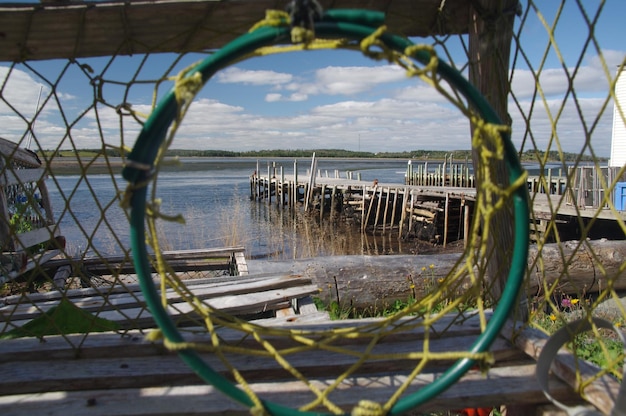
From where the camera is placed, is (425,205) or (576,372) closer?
(576,372)

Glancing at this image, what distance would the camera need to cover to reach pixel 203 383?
1.92 metres

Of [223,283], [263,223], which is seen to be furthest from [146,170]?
[263,223]

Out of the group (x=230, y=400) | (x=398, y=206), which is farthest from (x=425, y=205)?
(x=230, y=400)

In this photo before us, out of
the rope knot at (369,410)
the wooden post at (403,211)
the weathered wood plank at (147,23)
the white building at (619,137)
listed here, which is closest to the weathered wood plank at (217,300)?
the weathered wood plank at (147,23)

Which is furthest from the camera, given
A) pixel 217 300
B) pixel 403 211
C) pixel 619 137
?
pixel 403 211

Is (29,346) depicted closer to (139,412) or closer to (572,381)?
(139,412)

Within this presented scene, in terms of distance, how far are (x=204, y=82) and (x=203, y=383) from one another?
4.39ft

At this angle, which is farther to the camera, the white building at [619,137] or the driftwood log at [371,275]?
the white building at [619,137]

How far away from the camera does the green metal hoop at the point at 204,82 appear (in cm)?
119

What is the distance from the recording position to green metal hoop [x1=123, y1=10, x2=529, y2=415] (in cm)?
119

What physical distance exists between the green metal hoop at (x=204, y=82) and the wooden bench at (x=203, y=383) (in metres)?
0.43

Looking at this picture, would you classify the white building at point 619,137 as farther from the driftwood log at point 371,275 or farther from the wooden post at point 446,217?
the driftwood log at point 371,275

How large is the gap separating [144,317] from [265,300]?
0.98 metres

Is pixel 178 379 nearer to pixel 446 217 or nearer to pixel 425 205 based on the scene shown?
pixel 446 217
